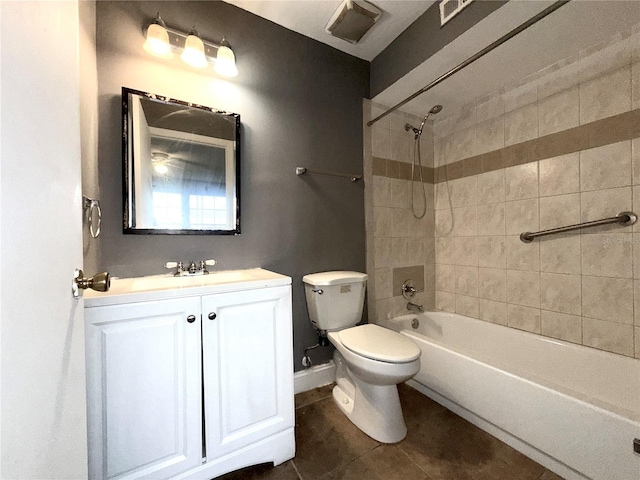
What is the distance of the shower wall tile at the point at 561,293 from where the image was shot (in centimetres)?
154

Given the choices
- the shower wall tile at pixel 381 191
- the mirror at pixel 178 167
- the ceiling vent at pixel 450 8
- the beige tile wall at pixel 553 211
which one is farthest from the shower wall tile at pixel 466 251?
the mirror at pixel 178 167

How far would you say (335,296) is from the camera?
158 cm

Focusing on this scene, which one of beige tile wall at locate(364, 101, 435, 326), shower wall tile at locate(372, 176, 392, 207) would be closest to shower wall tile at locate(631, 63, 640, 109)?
beige tile wall at locate(364, 101, 435, 326)

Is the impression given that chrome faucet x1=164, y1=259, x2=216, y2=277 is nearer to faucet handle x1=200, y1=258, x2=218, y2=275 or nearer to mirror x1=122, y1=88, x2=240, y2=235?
faucet handle x1=200, y1=258, x2=218, y2=275

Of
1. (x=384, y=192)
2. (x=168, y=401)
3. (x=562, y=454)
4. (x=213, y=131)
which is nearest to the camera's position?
(x=168, y=401)

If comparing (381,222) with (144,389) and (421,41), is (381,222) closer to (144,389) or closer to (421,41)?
(421,41)

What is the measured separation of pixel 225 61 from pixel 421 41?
1.18 meters

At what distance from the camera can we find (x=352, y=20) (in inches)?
60.8

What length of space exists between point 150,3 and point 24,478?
187 cm

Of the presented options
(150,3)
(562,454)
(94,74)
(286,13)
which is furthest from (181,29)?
(562,454)

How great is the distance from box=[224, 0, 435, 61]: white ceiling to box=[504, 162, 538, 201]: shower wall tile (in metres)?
1.20

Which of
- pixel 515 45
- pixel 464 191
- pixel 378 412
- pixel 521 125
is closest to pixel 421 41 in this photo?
pixel 515 45

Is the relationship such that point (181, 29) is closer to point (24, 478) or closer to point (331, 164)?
point (331, 164)

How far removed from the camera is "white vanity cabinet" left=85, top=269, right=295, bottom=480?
865 millimetres
